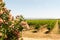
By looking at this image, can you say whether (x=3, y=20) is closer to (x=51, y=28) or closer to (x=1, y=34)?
(x=1, y=34)

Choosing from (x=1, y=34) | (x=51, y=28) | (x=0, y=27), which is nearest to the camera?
(x=0, y=27)

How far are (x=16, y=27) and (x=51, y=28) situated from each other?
52.4ft

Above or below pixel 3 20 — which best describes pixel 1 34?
below

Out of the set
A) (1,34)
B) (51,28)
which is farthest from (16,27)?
(51,28)

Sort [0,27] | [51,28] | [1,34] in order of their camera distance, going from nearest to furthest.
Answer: [0,27] < [1,34] < [51,28]

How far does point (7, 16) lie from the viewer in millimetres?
8664

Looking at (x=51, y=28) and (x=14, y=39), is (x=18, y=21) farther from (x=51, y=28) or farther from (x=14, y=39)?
(x=51, y=28)

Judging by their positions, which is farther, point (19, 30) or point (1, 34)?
point (1, 34)

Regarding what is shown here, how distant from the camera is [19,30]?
858 centimetres

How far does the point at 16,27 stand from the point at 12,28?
16 cm

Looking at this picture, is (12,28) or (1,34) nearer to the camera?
(12,28)

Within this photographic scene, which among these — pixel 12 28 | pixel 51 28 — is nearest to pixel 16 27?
pixel 12 28

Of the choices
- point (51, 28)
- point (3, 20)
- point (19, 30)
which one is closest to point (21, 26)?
point (19, 30)

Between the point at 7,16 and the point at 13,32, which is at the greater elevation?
the point at 7,16
